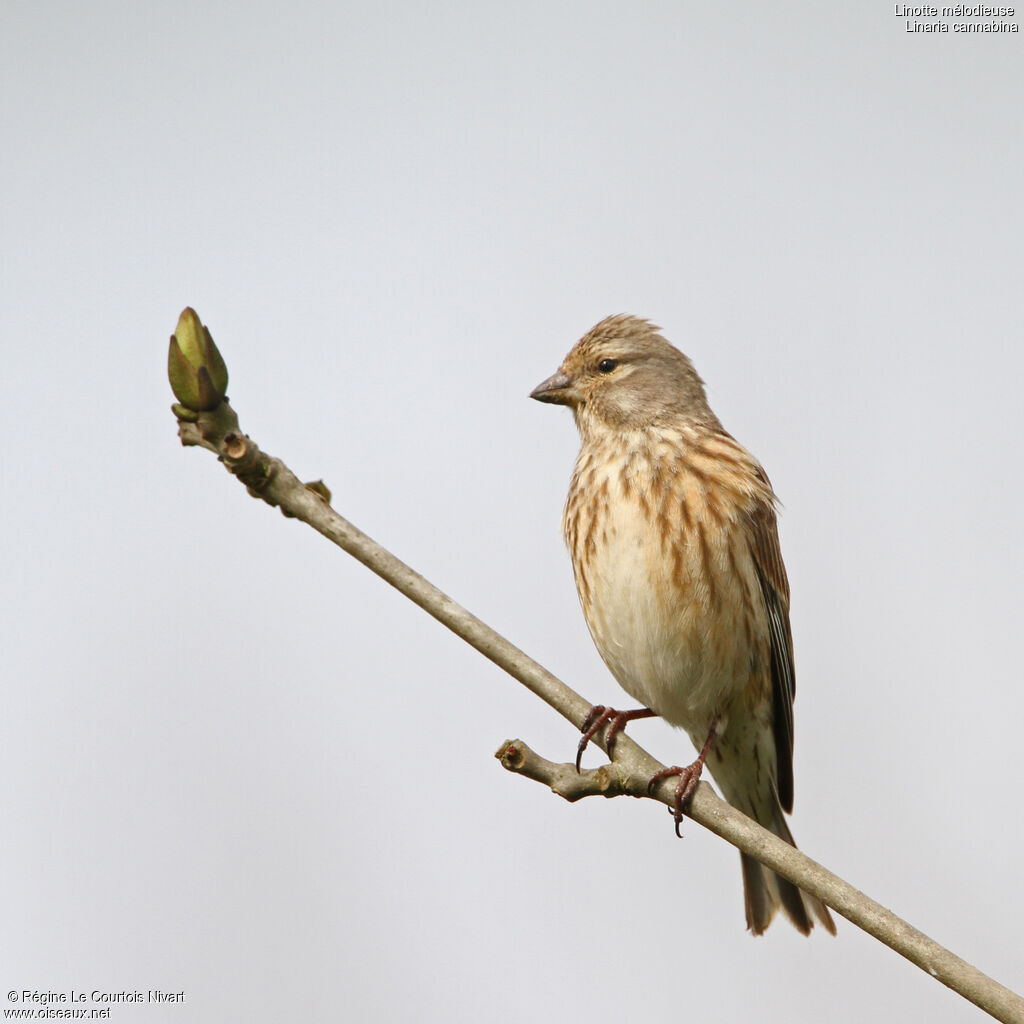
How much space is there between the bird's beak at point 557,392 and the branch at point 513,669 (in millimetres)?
2689

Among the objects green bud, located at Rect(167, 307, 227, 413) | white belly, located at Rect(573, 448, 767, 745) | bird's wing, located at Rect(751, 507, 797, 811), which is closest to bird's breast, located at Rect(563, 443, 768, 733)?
white belly, located at Rect(573, 448, 767, 745)

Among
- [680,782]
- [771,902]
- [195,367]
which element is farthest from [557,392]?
[195,367]

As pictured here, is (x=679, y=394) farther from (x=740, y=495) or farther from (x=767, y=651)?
(x=767, y=651)

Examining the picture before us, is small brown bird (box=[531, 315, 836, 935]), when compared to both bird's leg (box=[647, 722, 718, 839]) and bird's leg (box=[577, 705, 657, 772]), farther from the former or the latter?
bird's leg (box=[647, 722, 718, 839])

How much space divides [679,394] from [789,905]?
2.46 m

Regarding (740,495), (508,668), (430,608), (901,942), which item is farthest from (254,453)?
(740,495)

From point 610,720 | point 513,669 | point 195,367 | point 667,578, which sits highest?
point 195,367

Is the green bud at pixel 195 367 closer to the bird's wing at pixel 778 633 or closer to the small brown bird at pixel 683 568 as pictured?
the small brown bird at pixel 683 568

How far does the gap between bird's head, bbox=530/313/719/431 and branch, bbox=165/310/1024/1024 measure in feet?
8.41

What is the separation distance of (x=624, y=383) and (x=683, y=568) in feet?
3.65

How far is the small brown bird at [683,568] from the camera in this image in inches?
206

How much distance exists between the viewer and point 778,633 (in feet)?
18.7

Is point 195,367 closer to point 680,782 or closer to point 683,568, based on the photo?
point 680,782

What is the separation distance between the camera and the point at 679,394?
6.01 m
